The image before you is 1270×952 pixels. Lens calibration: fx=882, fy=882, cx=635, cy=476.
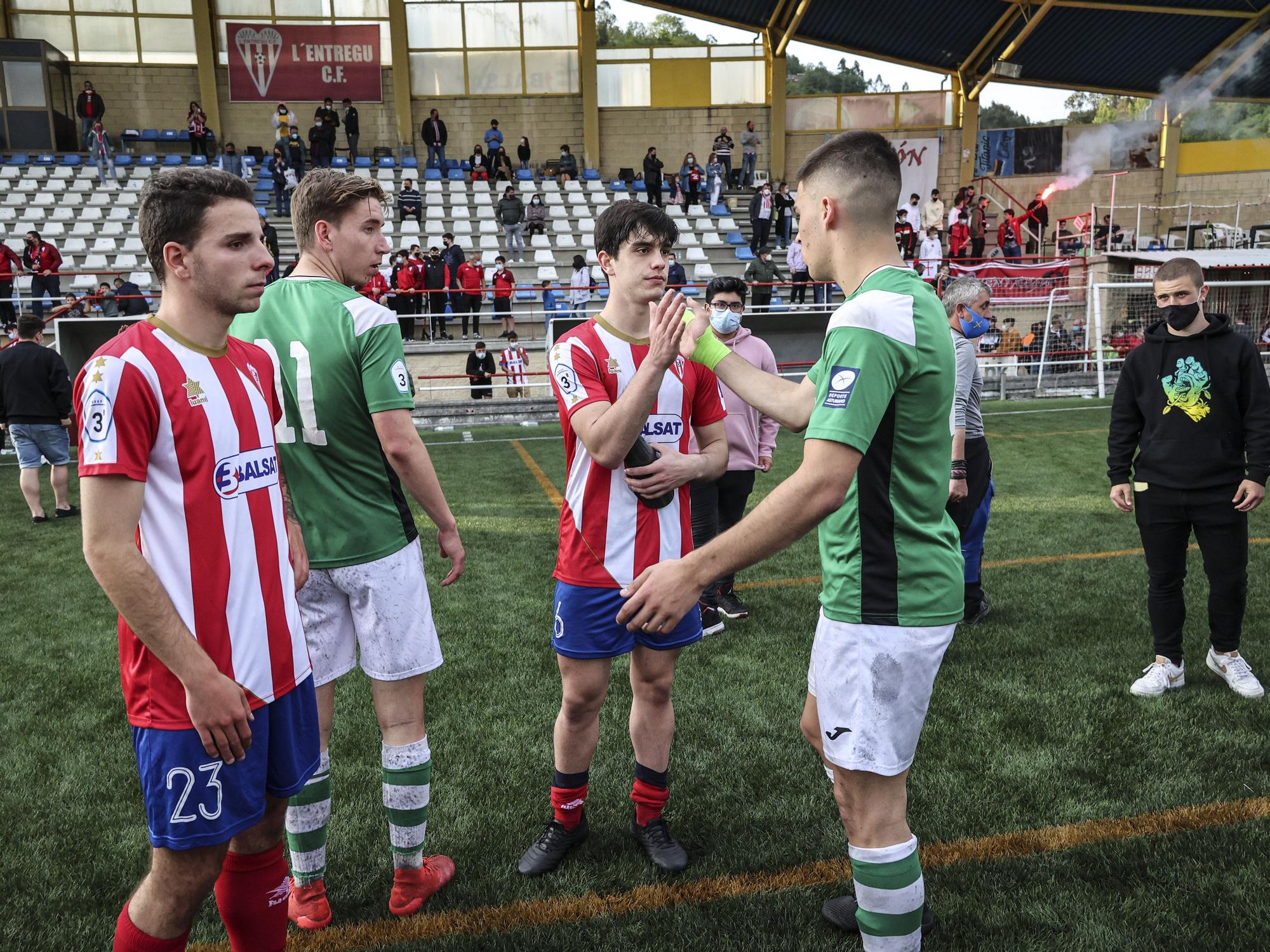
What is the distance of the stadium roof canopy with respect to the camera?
25.4 meters

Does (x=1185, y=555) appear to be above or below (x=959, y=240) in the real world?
below

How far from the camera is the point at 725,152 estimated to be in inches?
1031

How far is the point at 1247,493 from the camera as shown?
4.04 meters

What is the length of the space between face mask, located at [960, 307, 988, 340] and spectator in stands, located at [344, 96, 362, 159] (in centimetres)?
2324

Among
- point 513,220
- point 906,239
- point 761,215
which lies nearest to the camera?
point 513,220

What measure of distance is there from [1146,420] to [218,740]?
4.33m

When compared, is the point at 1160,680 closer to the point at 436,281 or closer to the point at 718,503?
the point at 718,503

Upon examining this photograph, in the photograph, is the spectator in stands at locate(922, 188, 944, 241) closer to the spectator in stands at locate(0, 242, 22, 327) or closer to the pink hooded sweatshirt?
the pink hooded sweatshirt

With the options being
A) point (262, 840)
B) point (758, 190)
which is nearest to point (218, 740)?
point (262, 840)


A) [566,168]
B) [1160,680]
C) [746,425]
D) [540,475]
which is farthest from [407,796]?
[566,168]

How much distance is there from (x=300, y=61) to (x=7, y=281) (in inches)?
488

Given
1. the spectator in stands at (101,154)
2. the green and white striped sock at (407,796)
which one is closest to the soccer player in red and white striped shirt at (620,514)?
the green and white striped sock at (407,796)

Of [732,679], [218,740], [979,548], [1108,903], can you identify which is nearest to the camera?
[218,740]

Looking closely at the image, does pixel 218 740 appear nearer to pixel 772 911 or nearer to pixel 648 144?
pixel 772 911
